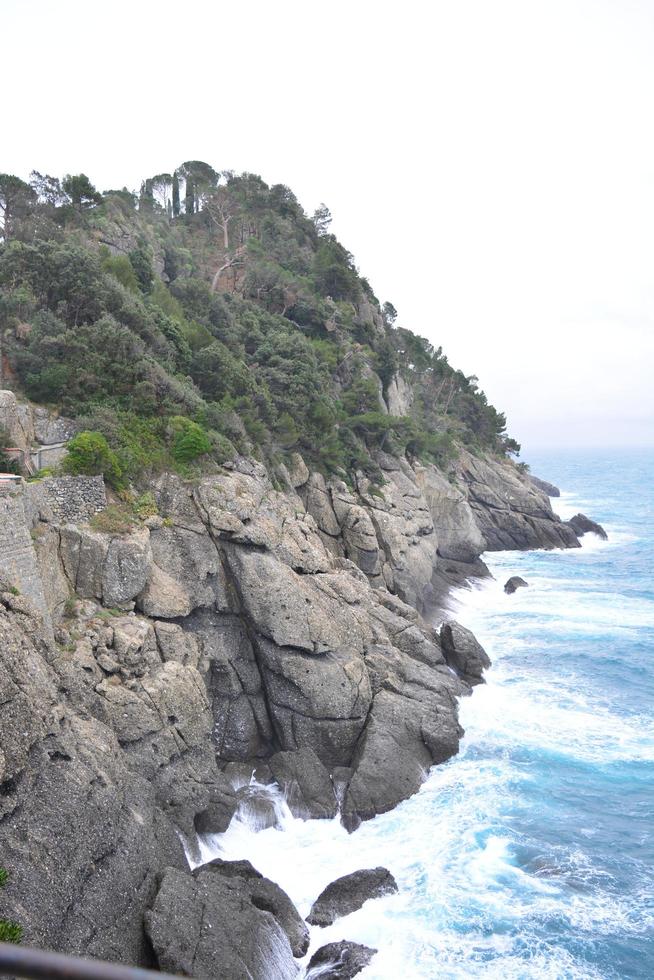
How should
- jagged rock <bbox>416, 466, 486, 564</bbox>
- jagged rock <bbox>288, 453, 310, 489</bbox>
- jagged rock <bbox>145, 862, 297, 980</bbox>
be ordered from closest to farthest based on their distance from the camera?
jagged rock <bbox>145, 862, 297, 980</bbox> < jagged rock <bbox>288, 453, 310, 489</bbox> < jagged rock <bbox>416, 466, 486, 564</bbox>

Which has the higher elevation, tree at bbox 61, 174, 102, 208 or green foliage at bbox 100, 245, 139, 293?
tree at bbox 61, 174, 102, 208

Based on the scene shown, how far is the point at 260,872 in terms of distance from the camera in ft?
59.5

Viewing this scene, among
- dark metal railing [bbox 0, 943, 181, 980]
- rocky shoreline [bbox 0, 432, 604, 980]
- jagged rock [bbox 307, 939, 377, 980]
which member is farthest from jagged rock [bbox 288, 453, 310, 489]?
dark metal railing [bbox 0, 943, 181, 980]

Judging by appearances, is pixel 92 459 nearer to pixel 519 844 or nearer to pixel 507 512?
pixel 519 844

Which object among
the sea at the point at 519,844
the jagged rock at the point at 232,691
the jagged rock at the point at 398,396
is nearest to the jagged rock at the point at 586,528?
the jagged rock at the point at 398,396

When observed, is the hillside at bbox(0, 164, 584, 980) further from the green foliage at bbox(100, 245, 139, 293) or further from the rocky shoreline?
the green foliage at bbox(100, 245, 139, 293)

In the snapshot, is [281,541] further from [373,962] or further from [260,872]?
[373,962]

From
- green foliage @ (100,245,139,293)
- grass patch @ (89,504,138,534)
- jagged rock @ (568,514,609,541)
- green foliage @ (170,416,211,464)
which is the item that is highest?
green foliage @ (100,245,139,293)

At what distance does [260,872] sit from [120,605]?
892 cm

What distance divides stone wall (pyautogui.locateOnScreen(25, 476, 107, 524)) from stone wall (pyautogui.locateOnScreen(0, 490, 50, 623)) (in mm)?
1700

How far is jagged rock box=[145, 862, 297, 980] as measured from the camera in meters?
13.9

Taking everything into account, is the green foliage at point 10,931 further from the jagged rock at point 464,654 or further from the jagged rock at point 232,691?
the jagged rock at point 464,654

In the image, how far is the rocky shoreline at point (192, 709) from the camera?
14.0 m

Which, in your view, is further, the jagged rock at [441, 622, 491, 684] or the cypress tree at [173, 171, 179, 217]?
the cypress tree at [173, 171, 179, 217]
